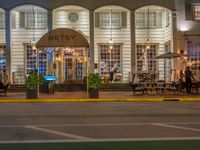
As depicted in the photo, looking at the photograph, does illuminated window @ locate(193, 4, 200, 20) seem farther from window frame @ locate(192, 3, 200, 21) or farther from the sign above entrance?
the sign above entrance

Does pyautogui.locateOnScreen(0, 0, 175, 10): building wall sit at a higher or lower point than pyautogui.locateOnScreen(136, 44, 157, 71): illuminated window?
higher

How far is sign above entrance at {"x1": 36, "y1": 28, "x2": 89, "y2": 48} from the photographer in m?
30.0

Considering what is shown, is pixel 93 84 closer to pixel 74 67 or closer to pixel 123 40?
pixel 74 67

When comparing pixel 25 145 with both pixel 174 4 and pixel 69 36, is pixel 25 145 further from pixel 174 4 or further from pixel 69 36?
pixel 174 4

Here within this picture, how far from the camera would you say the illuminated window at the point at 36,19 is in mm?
42156

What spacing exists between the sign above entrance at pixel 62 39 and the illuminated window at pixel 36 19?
12.3 metres

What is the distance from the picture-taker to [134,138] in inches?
454

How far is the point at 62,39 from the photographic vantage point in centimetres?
3002

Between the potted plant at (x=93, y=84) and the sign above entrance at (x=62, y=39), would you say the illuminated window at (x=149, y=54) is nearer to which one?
the sign above entrance at (x=62, y=39)

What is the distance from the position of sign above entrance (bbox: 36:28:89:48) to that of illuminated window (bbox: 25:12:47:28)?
12.3 meters

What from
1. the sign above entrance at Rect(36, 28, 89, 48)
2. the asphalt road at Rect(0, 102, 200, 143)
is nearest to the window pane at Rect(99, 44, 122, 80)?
the sign above entrance at Rect(36, 28, 89, 48)


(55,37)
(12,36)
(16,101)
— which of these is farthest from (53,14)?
(16,101)

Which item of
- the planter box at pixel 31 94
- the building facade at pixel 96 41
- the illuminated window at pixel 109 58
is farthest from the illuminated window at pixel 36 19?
the planter box at pixel 31 94

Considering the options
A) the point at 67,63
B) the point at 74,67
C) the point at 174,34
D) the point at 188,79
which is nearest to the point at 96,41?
the point at 74,67
